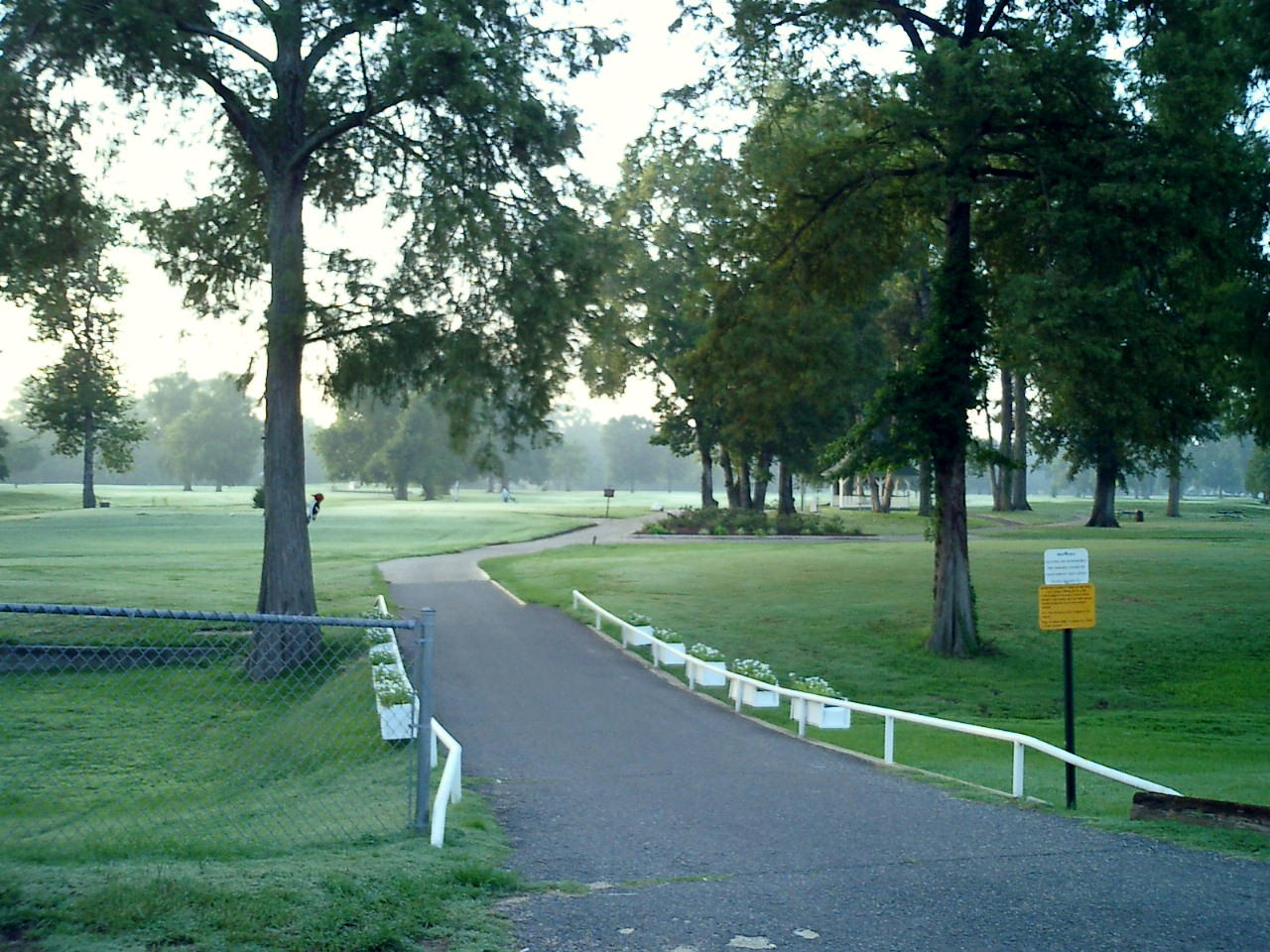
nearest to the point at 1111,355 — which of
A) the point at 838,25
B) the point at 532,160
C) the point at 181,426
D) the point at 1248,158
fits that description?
the point at 1248,158

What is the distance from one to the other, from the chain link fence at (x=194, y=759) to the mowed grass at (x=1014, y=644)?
5576 mm

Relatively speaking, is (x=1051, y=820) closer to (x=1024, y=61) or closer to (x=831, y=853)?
(x=831, y=853)

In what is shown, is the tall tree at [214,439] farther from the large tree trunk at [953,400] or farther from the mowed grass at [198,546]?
the large tree trunk at [953,400]

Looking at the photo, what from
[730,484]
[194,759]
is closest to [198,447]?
[730,484]

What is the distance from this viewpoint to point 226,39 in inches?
776

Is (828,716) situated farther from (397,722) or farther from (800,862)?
(800,862)

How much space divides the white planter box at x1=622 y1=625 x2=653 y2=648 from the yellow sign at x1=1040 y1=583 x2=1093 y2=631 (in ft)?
35.5

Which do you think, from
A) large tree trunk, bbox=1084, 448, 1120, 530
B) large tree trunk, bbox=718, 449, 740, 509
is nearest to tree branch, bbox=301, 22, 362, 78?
large tree trunk, bbox=1084, 448, 1120, 530

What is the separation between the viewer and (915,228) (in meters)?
26.8

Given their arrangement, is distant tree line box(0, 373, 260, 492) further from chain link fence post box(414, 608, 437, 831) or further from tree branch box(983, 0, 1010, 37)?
chain link fence post box(414, 608, 437, 831)

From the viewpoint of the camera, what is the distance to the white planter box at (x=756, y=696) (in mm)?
16234

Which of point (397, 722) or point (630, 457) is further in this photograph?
point (630, 457)

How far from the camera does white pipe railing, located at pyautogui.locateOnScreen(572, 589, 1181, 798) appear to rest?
9945 millimetres

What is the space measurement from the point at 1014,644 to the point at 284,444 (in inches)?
577
